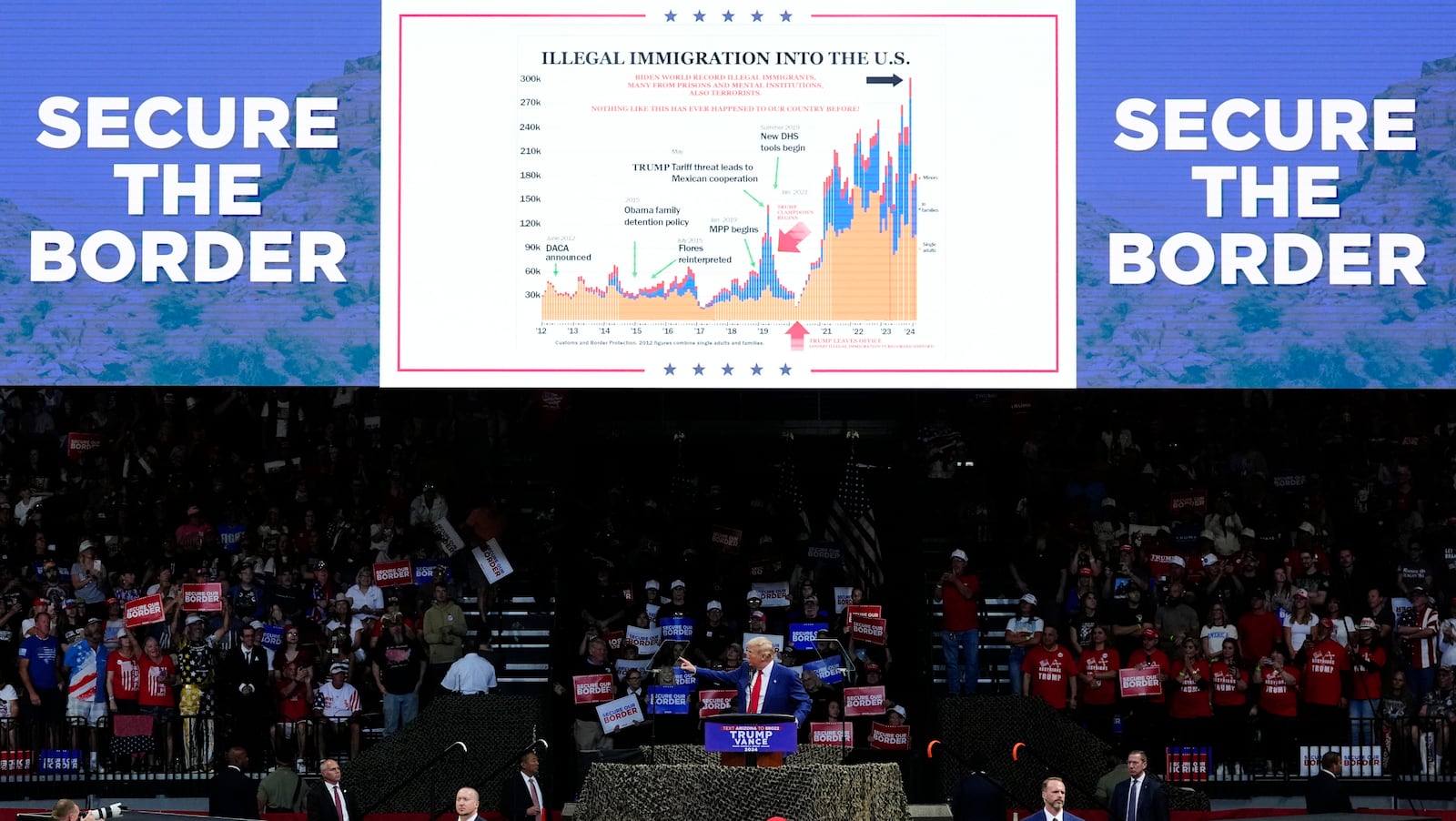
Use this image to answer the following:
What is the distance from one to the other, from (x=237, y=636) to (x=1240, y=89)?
36.6 ft

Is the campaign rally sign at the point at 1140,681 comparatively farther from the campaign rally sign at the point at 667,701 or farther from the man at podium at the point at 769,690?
the man at podium at the point at 769,690

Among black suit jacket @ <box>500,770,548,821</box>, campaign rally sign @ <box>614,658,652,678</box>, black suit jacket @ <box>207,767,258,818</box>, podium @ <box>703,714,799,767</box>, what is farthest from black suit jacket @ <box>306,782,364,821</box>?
campaign rally sign @ <box>614,658,652,678</box>

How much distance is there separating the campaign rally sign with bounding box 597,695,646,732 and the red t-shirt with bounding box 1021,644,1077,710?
386cm

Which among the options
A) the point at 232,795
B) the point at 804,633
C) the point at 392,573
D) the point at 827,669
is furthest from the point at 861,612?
the point at 232,795

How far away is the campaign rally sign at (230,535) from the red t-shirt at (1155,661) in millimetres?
9634

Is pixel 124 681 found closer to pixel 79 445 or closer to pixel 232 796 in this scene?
pixel 232 796

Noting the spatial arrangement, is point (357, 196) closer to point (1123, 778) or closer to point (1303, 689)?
point (1123, 778)

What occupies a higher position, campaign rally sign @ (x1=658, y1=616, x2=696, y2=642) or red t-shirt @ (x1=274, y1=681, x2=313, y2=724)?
campaign rally sign @ (x1=658, y1=616, x2=696, y2=642)

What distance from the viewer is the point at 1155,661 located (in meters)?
20.1

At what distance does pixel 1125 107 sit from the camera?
17.4 m

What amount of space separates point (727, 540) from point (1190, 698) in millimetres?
5623

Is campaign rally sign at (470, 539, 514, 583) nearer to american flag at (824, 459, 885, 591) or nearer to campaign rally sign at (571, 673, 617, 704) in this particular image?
campaign rally sign at (571, 673, 617, 704)

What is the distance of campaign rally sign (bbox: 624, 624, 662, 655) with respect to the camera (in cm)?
2084

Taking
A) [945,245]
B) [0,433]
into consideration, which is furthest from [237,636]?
[945,245]
